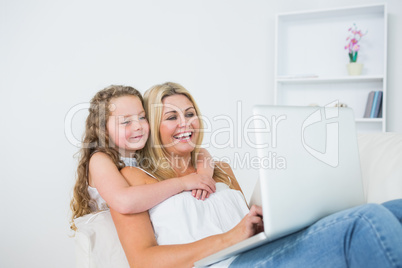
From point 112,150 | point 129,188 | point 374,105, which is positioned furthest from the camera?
point 374,105

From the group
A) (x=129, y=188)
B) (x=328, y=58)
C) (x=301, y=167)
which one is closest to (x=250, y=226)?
(x=301, y=167)

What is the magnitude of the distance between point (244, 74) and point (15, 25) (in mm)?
1940

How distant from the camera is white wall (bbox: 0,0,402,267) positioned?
2711mm

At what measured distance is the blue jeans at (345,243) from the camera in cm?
77

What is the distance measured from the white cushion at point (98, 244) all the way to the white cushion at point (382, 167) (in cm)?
96

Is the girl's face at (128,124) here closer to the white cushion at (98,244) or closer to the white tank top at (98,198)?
the white tank top at (98,198)

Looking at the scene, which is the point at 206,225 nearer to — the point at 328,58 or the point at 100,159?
the point at 100,159

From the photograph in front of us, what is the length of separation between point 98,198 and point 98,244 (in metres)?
0.33

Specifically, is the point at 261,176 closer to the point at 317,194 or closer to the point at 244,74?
the point at 317,194

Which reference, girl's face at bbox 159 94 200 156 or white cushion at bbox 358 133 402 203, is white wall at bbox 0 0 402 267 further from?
white cushion at bbox 358 133 402 203

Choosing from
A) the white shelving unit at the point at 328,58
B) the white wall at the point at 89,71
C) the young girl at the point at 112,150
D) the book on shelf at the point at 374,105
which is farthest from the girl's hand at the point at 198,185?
the book on shelf at the point at 374,105

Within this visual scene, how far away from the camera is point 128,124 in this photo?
1.50 meters

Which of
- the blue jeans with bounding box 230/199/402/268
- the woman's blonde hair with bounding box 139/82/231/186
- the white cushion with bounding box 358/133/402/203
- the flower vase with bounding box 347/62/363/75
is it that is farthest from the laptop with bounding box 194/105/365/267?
the flower vase with bounding box 347/62/363/75

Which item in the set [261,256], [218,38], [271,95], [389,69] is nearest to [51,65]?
[218,38]
